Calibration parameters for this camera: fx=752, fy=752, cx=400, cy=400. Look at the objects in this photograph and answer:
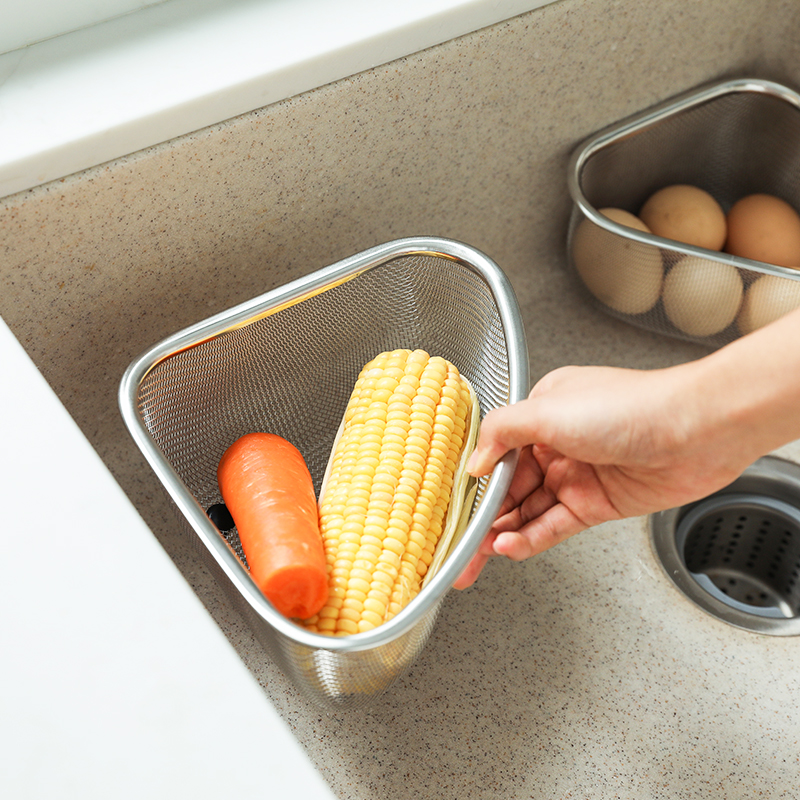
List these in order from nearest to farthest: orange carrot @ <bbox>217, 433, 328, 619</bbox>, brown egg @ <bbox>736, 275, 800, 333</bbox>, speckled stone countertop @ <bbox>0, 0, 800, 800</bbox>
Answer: orange carrot @ <bbox>217, 433, 328, 619</bbox> < speckled stone countertop @ <bbox>0, 0, 800, 800</bbox> < brown egg @ <bbox>736, 275, 800, 333</bbox>

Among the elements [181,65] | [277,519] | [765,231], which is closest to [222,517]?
[277,519]

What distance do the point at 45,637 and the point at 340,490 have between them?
0.21 meters

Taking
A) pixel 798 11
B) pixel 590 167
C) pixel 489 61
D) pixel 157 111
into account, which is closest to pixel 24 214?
pixel 157 111

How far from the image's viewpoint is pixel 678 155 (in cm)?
79

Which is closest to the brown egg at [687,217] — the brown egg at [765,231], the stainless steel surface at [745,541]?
the brown egg at [765,231]

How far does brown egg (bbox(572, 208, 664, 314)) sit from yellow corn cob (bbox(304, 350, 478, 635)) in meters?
0.24

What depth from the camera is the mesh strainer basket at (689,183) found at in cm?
65

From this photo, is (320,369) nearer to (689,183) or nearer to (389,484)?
(389,484)

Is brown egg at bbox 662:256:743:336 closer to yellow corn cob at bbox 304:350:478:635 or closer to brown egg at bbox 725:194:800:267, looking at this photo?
brown egg at bbox 725:194:800:267

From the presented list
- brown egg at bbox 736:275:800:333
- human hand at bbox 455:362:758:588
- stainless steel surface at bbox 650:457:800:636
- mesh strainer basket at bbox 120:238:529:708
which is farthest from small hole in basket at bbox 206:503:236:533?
brown egg at bbox 736:275:800:333

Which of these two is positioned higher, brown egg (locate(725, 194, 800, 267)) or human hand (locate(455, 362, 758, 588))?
human hand (locate(455, 362, 758, 588))

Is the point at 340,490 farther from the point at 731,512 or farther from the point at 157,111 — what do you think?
the point at 731,512

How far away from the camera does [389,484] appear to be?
465 millimetres

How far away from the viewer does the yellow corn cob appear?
1.38ft
